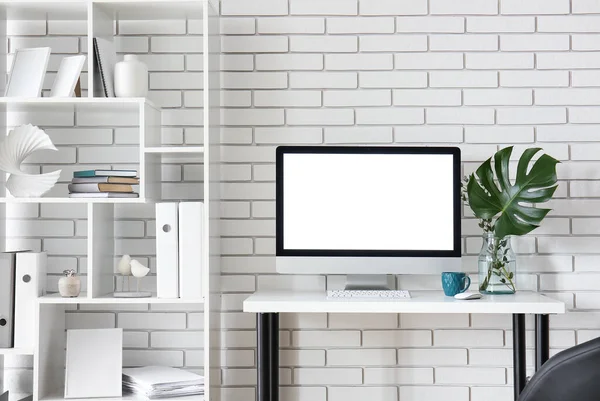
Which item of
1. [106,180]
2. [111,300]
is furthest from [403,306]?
[106,180]

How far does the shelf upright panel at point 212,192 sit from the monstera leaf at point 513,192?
95 cm

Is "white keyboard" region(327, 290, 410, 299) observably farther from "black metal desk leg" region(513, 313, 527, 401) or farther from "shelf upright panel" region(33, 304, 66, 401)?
"shelf upright panel" region(33, 304, 66, 401)

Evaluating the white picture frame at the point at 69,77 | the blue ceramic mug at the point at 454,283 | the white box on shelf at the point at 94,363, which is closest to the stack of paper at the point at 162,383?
the white box on shelf at the point at 94,363

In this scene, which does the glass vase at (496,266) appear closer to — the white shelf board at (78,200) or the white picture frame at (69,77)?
the white shelf board at (78,200)

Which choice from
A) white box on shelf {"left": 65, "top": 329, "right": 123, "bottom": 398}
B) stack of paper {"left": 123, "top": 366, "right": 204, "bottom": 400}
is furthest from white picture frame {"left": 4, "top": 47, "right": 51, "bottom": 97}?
stack of paper {"left": 123, "top": 366, "right": 204, "bottom": 400}

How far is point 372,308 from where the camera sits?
92.4 inches

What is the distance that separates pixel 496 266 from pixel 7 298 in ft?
5.83

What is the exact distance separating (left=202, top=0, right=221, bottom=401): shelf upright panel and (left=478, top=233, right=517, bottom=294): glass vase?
0.99 m

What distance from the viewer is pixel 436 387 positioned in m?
2.81

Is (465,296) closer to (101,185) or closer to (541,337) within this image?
(541,337)

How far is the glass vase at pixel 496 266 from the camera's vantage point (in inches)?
101

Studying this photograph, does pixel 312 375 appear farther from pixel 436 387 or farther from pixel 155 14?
pixel 155 14

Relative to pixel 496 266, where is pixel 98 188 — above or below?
Answer: above

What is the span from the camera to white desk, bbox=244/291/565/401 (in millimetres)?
2328
